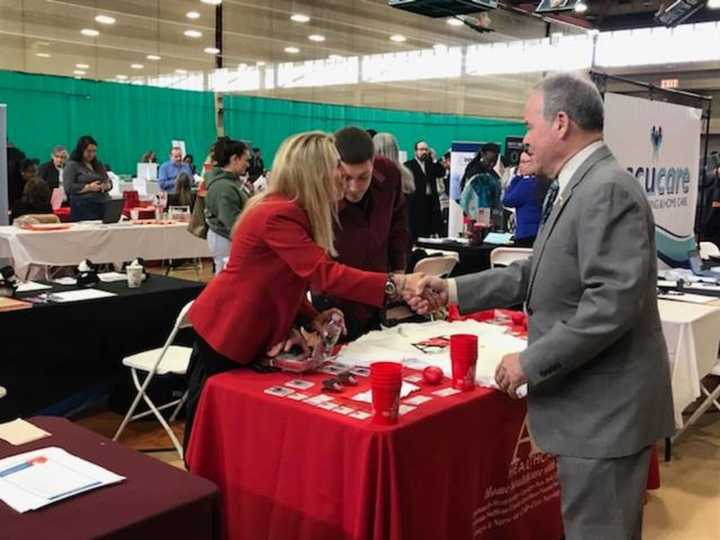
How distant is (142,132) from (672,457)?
32.5ft

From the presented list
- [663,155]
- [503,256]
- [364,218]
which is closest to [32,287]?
[364,218]

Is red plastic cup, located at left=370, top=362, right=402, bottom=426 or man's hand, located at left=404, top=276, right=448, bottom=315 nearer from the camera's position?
red plastic cup, located at left=370, top=362, right=402, bottom=426

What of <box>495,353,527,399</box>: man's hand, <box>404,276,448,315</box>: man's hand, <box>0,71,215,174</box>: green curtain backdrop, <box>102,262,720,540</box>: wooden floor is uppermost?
<box>0,71,215,174</box>: green curtain backdrop

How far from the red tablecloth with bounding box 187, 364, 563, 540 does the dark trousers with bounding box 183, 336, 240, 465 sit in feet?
0.19

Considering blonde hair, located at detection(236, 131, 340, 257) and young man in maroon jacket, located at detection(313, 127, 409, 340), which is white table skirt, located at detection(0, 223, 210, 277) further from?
blonde hair, located at detection(236, 131, 340, 257)

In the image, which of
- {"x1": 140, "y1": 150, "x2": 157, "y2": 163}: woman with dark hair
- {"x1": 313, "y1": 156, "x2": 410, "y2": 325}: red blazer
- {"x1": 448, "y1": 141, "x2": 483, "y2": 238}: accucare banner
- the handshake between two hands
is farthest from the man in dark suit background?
{"x1": 140, "y1": 150, "x2": 157, "y2": 163}: woman with dark hair

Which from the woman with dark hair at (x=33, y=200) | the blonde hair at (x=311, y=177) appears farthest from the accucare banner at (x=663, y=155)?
the woman with dark hair at (x=33, y=200)

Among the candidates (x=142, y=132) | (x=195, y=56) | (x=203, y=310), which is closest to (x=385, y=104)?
(x=195, y=56)

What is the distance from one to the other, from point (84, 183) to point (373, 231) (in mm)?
5068

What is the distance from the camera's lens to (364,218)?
304cm

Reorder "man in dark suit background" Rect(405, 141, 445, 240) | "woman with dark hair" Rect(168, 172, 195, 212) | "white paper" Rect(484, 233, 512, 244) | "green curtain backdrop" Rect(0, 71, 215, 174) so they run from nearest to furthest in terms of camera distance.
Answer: "white paper" Rect(484, 233, 512, 244)
"man in dark suit background" Rect(405, 141, 445, 240)
"woman with dark hair" Rect(168, 172, 195, 212)
"green curtain backdrop" Rect(0, 71, 215, 174)

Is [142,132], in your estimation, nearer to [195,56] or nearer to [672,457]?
[195,56]

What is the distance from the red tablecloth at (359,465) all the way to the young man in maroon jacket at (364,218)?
29.7 inches

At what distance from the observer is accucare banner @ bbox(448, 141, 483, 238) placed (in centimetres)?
845
